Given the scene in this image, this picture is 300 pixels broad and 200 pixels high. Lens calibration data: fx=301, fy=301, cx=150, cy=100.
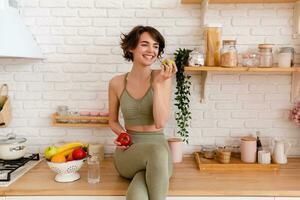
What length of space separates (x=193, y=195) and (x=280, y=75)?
1.07 m

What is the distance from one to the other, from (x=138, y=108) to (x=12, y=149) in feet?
2.69

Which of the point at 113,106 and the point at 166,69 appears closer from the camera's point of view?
the point at 166,69

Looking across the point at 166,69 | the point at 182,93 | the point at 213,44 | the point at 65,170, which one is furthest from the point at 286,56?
the point at 65,170

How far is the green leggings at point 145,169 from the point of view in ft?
4.66

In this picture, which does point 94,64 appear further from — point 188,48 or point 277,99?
point 277,99

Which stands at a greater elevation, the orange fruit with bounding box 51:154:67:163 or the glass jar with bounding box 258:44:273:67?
the glass jar with bounding box 258:44:273:67

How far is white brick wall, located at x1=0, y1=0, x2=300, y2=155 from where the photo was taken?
79.7 inches

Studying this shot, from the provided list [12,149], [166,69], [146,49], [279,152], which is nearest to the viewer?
[166,69]

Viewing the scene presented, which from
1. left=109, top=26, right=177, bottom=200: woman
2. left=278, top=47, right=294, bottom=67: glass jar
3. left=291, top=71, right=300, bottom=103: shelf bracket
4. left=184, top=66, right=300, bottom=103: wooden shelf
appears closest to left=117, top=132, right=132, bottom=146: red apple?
left=109, top=26, right=177, bottom=200: woman

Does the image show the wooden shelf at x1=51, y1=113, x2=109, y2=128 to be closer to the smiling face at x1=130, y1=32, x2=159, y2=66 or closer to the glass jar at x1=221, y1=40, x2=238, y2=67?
the smiling face at x1=130, y1=32, x2=159, y2=66

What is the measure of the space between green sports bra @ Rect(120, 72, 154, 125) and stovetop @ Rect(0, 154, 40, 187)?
700mm

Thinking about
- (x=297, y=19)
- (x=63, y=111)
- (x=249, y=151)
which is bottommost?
(x=249, y=151)

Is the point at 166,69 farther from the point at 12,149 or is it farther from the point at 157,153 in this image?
the point at 12,149

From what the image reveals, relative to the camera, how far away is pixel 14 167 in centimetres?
179
